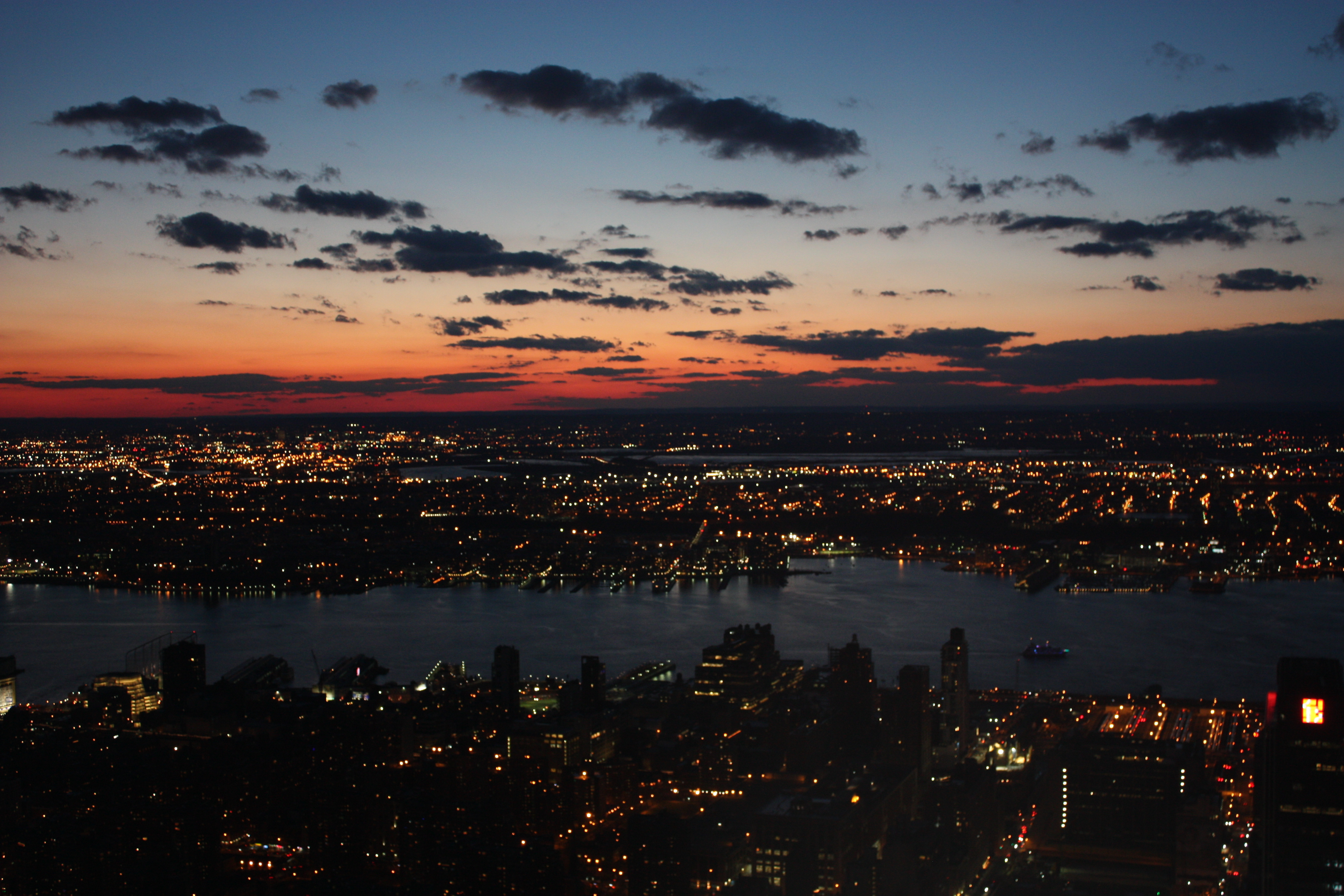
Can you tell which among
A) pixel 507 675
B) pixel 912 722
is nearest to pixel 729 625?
pixel 507 675

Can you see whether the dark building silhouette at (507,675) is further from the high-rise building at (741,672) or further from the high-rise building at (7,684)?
the high-rise building at (7,684)

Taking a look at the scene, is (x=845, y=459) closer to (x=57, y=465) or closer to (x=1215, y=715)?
(x=57, y=465)

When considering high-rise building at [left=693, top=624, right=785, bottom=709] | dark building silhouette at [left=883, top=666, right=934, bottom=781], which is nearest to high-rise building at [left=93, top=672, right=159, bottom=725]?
high-rise building at [left=693, top=624, right=785, bottom=709]

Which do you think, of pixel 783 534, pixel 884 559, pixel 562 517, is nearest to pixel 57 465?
pixel 562 517

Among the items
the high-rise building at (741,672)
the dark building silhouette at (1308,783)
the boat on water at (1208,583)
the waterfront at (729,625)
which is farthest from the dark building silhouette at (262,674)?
the boat on water at (1208,583)

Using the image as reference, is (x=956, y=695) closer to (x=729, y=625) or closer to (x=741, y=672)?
(x=741, y=672)

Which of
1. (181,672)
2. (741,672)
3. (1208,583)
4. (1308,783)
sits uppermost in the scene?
(1308,783)
